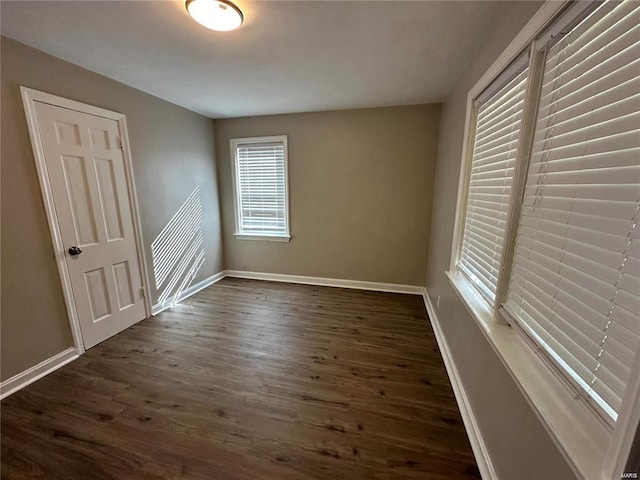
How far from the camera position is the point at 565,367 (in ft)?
2.90

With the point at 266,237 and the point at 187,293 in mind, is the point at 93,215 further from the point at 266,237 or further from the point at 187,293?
the point at 266,237

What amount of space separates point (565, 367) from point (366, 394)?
127cm

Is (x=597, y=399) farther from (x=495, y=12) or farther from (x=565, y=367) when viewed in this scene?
(x=495, y=12)

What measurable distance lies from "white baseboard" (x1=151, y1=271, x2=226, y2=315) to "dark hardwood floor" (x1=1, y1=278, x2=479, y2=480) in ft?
1.21

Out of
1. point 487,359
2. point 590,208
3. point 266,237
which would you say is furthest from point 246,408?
point 266,237

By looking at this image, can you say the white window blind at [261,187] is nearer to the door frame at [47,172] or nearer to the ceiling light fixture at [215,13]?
the door frame at [47,172]

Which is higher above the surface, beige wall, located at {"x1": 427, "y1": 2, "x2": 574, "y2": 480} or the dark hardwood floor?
beige wall, located at {"x1": 427, "y1": 2, "x2": 574, "y2": 480}

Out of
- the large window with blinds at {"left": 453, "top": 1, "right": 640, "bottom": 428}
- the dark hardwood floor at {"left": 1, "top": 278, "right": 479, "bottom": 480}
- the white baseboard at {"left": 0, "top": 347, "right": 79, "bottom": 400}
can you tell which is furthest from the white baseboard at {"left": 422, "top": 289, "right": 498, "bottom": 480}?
the white baseboard at {"left": 0, "top": 347, "right": 79, "bottom": 400}

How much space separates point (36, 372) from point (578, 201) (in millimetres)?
3558

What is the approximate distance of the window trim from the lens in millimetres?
603

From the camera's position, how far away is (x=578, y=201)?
85cm

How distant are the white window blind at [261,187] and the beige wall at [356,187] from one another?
0.15 metres

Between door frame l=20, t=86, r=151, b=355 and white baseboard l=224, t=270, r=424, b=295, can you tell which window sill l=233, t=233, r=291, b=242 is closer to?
white baseboard l=224, t=270, r=424, b=295

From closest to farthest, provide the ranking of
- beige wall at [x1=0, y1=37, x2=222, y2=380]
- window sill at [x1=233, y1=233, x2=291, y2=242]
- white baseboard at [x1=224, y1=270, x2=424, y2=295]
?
beige wall at [x1=0, y1=37, x2=222, y2=380], white baseboard at [x1=224, y1=270, x2=424, y2=295], window sill at [x1=233, y1=233, x2=291, y2=242]
